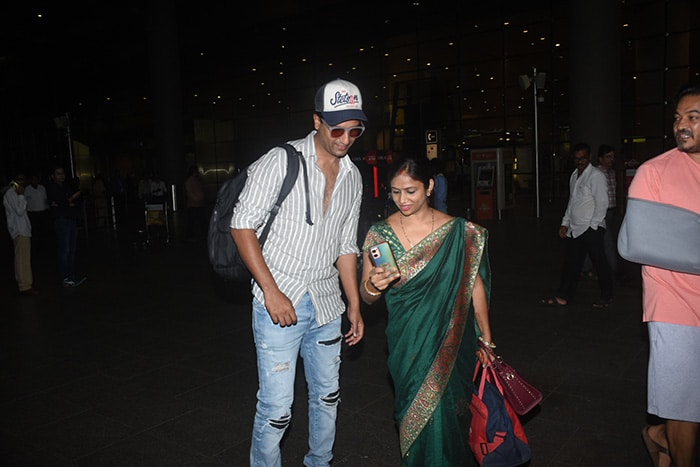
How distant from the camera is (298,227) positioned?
8.68 ft

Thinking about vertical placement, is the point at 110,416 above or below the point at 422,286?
below

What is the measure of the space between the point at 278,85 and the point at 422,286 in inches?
1075

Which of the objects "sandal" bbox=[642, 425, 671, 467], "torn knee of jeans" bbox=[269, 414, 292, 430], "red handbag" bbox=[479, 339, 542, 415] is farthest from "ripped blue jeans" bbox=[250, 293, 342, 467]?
"sandal" bbox=[642, 425, 671, 467]

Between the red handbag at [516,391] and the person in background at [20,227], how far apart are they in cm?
772

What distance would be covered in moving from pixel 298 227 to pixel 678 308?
1.71 m

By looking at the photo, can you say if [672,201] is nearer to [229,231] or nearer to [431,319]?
[431,319]

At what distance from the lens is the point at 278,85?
2867 centimetres

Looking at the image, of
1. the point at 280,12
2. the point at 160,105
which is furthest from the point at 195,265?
the point at 280,12

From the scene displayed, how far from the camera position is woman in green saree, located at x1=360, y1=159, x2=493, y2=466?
2752 mm

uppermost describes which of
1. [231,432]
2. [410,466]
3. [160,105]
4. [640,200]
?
[160,105]

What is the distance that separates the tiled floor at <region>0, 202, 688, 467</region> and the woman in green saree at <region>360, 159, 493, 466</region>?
0.74 metres

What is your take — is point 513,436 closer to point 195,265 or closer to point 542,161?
point 195,265

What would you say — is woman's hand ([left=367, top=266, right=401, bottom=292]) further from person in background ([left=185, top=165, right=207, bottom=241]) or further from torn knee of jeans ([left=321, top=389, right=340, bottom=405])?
person in background ([left=185, top=165, right=207, bottom=241])

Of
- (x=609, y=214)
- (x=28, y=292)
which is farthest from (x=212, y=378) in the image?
(x=609, y=214)
